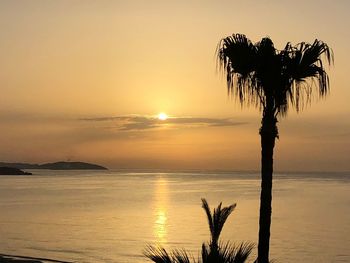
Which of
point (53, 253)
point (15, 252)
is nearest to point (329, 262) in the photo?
point (53, 253)

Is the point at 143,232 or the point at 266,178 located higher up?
the point at 266,178

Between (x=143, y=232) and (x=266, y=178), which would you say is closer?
(x=266, y=178)

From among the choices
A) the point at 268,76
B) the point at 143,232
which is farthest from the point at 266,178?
the point at 143,232

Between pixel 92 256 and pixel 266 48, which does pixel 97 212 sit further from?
pixel 266 48

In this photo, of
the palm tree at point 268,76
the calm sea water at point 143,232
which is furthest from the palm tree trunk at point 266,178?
the calm sea water at point 143,232

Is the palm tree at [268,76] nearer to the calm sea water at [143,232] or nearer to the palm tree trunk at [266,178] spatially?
the palm tree trunk at [266,178]

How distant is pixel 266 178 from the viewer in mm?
11805

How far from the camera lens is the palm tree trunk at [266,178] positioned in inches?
461

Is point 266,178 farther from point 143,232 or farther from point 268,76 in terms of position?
point 143,232

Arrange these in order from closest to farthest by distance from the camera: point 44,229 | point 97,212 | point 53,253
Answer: point 53,253
point 44,229
point 97,212

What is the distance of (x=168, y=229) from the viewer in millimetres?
54906

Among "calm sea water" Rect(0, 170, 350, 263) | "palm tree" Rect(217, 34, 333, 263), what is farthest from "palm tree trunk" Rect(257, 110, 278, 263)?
"calm sea water" Rect(0, 170, 350, 263)

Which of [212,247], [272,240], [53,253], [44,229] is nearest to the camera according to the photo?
[212,247]

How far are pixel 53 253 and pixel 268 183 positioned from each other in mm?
27768
